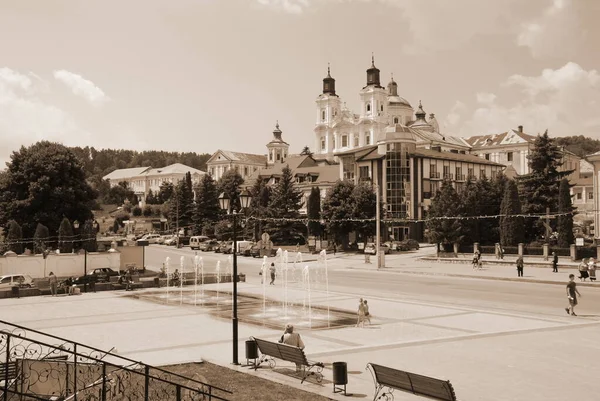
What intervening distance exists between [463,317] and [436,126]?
144246mm

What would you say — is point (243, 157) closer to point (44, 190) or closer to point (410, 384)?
point (44, 190)

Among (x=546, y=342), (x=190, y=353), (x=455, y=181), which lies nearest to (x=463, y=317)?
(x=546, y=342)

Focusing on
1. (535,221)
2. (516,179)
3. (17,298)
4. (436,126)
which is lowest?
(17,298)

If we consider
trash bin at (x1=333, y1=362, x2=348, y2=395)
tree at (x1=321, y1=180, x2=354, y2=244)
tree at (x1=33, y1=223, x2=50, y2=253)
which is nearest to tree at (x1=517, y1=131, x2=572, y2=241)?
tree at (x1=321, y1=180, x2=354, y2=244)

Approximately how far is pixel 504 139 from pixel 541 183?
3175 inches

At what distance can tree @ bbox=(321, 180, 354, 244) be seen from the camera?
234ft

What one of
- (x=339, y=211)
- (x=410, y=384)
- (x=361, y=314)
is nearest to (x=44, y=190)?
(x=339, y=211)

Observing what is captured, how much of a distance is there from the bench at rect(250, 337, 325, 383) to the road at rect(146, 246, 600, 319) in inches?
560

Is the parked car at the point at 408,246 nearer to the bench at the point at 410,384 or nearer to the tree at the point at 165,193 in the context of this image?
the bench at the point at 410,384

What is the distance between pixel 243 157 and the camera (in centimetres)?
17675

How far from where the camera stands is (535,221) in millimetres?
61594

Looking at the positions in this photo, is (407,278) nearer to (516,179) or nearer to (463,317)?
(463,317)

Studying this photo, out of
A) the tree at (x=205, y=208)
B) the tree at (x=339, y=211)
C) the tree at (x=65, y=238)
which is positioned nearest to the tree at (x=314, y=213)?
the tree at (x=339, y=211)

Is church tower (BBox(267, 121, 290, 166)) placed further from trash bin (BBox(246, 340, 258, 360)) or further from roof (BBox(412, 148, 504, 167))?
trash bin (BBox(246, 340, 258, 360))
